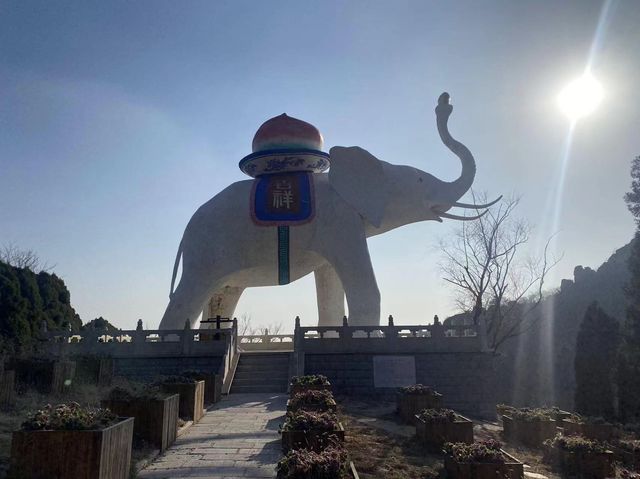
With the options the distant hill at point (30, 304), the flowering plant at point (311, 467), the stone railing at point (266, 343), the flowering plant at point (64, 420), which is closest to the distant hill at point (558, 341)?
the stone railing at point (266, 343)

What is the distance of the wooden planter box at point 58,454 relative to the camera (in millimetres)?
4773

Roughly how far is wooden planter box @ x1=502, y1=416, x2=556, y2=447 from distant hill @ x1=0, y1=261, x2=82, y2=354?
45.4 feet

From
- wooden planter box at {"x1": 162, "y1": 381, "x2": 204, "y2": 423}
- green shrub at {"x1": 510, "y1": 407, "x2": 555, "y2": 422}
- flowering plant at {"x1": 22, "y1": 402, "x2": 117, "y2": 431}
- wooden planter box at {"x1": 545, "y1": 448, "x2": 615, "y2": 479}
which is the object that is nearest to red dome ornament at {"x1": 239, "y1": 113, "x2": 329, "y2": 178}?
wooden planter box at {"x1": 162, "y1": 381, "x2": 204, "y2": 423}

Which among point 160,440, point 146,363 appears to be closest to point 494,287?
point 146,363

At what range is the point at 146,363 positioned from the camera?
46.4 feet

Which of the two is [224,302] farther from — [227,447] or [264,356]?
[227,447]

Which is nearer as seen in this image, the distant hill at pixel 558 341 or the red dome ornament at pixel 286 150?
the red dome ornament at pixel 286 150

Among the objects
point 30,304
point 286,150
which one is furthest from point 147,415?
point 30,304

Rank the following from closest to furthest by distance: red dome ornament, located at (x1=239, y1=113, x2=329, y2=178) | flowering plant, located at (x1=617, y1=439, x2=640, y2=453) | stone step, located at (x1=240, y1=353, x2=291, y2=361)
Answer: flowering plant, located at (x1=617, y1=439, x2=640, y2=453), stone step, located at (x1=240, y1=353, x2=291, y2=361), red dome ornament, located at (x1=239, y1=113, x2=329, y2=178)

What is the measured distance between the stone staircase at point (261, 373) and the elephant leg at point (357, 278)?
2199 mm

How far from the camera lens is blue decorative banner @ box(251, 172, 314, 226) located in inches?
595

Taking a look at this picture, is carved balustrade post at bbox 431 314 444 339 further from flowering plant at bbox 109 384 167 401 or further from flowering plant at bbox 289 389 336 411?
flowering plant at bbox 109 384 167 401

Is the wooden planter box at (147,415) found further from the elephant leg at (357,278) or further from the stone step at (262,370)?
the elephant leg at (357,278)

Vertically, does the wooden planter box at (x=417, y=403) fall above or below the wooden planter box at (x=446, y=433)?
above
